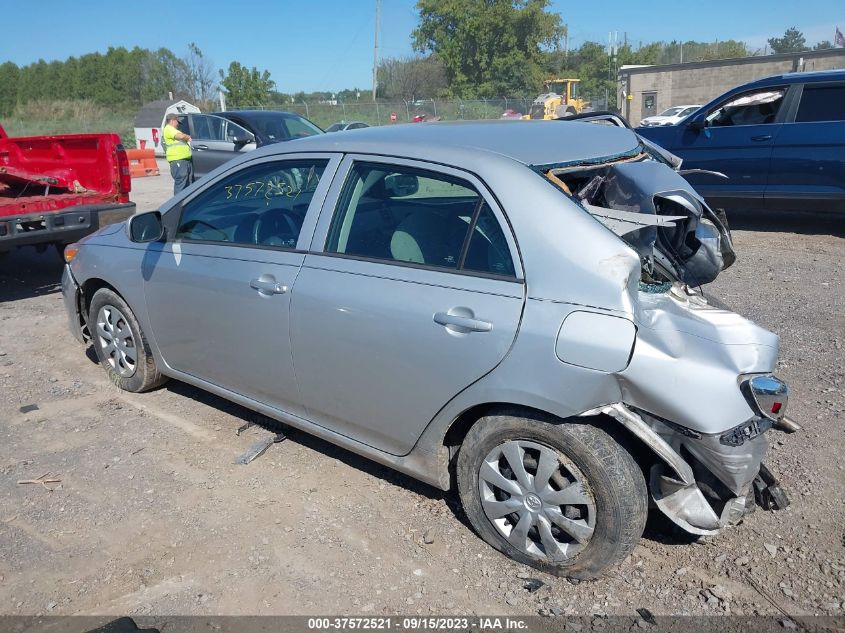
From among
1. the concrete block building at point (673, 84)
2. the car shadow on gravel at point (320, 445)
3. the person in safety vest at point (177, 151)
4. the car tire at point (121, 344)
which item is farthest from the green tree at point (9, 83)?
the car shadow on gravel at point (320, 445)

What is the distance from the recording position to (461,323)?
9.05 feet

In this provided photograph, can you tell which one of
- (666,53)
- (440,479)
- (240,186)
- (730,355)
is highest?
(666,53)

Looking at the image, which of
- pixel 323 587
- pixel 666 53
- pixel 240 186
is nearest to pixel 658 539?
pixel 323 587

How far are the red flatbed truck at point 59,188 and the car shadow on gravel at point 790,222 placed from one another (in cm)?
789

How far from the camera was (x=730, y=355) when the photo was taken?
247 centimetres

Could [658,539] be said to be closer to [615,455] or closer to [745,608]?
[745,608]

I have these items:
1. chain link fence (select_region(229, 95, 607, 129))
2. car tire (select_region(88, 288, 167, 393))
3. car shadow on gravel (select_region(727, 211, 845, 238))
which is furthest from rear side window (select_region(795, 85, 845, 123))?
chain link fence (select_region(229, 95, 607, 129))

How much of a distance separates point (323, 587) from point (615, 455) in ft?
4.29

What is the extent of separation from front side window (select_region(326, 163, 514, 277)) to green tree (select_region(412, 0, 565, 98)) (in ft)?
208

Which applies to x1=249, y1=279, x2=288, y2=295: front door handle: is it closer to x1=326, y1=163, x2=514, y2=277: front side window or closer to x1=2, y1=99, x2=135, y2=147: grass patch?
x1=326, y1=163, x2=514, y2=277: front side window

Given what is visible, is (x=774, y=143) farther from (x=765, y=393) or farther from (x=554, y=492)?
(x=554, y=492)

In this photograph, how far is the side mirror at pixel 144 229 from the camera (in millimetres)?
4031

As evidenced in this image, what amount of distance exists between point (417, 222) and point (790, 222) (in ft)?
26.7

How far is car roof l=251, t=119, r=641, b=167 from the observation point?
301 cm
